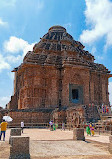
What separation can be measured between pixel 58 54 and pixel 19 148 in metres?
32.1

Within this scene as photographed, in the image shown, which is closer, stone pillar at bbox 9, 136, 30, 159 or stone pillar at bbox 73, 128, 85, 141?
stone pillar at bbox 9, 136, 30, 159

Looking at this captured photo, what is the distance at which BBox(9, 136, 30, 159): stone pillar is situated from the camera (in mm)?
6797

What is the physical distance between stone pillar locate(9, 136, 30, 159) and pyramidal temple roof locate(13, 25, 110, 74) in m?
24.9

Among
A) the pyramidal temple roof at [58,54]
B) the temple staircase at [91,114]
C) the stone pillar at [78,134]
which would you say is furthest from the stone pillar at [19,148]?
the pyramidal temple roof at [58,54]

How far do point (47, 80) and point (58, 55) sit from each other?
25.2ft

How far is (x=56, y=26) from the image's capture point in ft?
157

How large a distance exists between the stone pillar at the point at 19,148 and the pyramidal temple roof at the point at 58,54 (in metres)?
24.9

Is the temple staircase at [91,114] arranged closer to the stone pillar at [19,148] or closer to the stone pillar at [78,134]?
the stone pillar at [78,134]

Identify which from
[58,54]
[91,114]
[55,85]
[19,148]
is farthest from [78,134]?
[58,54]

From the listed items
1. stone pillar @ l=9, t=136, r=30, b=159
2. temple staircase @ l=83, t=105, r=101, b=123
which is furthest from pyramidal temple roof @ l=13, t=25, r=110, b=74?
stone pillar @ l=9, t=136, r=30, b=159

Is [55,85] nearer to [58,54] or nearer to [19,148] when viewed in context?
[58,54]

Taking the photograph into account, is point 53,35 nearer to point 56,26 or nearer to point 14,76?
point 56,26

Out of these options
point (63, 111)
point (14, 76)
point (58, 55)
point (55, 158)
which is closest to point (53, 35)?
point (58, 55)

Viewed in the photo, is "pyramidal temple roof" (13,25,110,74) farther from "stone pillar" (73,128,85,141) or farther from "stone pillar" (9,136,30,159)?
"stone pillar" (9,136,30,159)
